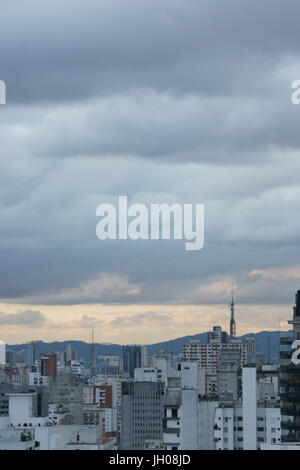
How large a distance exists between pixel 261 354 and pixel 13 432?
4328 centimetres

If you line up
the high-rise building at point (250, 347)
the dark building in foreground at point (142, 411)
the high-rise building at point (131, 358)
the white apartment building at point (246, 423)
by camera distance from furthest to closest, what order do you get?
the high-rise building at point (131, 358) < the high-rise building at point (250, 347) < the dark building in foreground at point (142, 411) < the white apartment building at point (246, 423)

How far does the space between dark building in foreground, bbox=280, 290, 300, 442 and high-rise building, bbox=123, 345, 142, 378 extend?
57059 millimetres

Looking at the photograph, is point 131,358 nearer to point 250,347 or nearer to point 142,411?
point 250,347

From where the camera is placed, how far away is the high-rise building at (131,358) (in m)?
86.9

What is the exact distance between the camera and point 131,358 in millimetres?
90062

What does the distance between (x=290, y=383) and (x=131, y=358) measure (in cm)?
6368

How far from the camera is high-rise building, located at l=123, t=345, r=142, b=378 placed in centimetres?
8688

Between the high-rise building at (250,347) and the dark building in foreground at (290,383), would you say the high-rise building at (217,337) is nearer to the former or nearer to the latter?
the high-rise building at (250,347)

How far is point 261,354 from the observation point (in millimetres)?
66312

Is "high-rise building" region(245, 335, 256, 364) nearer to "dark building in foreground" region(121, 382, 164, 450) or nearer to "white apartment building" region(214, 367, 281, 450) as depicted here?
"dark building in foreground" region(121, 382, 164, 450)

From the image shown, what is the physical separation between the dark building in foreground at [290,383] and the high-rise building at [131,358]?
2246 inches

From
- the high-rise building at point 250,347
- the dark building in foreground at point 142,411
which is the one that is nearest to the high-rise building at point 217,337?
the high-rise building at point 250,347
